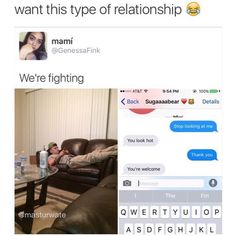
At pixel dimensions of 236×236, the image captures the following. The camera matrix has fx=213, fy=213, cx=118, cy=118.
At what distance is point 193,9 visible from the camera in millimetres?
667

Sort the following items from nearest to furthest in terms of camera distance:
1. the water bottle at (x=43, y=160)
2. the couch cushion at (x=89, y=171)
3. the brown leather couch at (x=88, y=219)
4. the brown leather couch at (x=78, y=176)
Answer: the brown leather couch at (x=88, y=219) → the water bottle at (x=43, y=160) → the brown leather couch at (x=78, y=176) → the couch cushion at (x=89, y=171)

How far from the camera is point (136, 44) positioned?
2.18 ft

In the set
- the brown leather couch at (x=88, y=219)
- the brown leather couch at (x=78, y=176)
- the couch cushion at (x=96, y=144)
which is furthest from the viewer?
the couch cushion at (x=96, y=144)

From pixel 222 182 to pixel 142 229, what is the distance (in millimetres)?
296

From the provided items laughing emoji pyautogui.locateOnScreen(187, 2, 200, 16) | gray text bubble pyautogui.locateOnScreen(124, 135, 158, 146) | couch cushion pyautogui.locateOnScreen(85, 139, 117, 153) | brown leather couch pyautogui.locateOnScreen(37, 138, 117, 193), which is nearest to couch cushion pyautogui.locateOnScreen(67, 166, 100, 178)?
brown leather couch pyautogui.locateOnScreen(37, 138, 117, 193)

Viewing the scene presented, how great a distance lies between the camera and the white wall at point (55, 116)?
73cm

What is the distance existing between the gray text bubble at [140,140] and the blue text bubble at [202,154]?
0.39 feet

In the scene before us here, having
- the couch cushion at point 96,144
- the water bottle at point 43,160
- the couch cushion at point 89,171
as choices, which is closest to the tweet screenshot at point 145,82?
the water bottle at point 43,160

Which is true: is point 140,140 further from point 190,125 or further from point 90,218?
point 90,218

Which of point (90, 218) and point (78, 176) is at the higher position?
point (90, 218)

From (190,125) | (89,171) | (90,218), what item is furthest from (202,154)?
(89,171)

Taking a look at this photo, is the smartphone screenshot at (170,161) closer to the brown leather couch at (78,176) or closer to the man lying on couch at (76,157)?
the man lying on couch at (76,157)

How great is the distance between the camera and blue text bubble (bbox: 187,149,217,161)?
670 millimetres

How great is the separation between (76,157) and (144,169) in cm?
139
